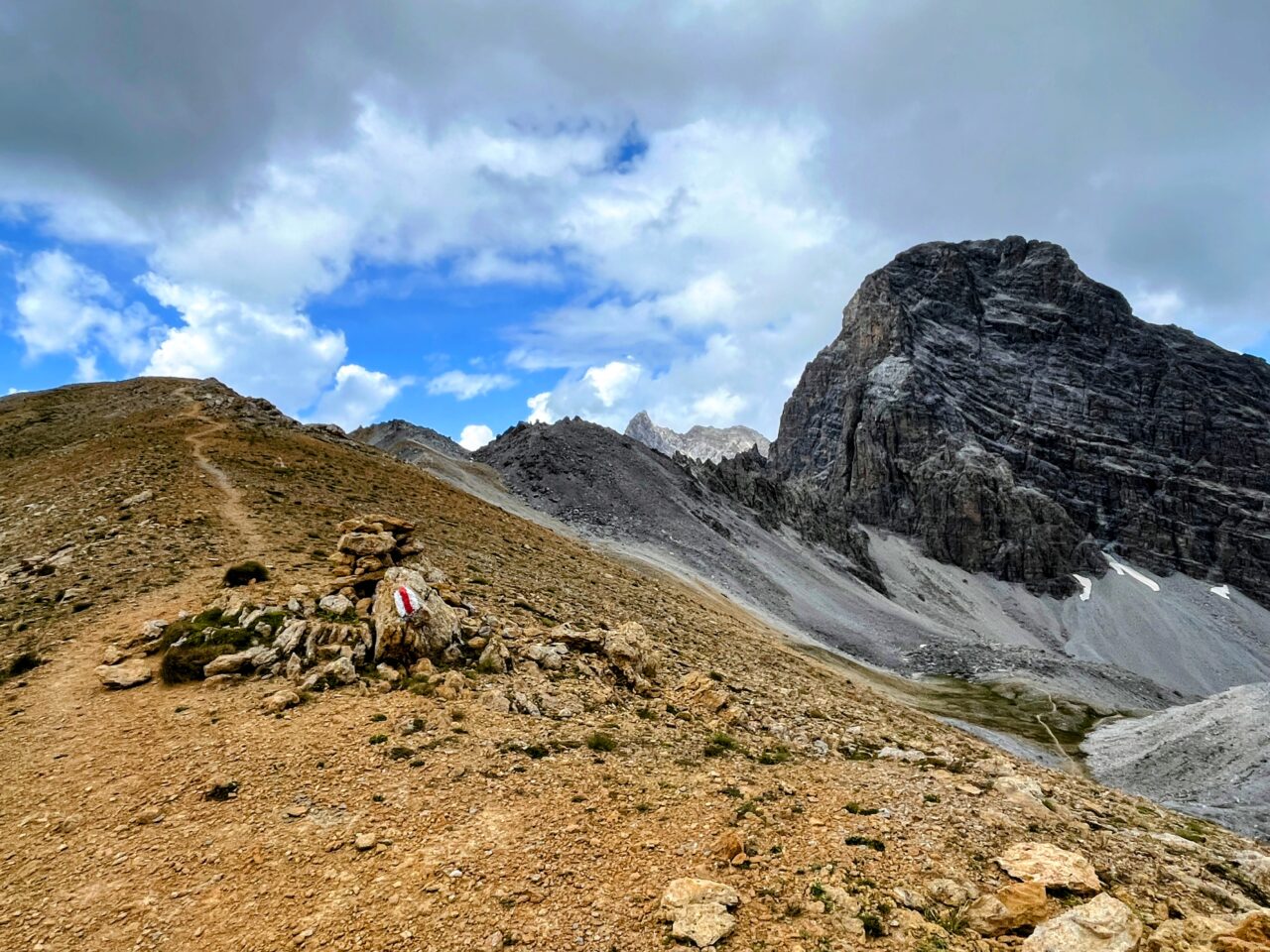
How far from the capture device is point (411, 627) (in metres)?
17.5

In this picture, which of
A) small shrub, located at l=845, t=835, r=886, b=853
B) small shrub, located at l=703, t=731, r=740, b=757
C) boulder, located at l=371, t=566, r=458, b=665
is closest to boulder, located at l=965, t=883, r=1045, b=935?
small shrub, located at l=845, t=835, r=886, b=853

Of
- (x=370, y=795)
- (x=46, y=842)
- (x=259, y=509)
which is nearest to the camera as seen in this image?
(x=46, y=842)

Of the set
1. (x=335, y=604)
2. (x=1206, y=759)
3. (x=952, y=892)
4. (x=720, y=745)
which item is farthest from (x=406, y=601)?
(x=1206, y=759)

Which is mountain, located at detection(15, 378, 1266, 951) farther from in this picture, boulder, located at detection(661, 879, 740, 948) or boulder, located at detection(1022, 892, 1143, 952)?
boulder, located at detection(1022, 892, 1143, 952)

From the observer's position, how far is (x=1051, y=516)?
579 feet

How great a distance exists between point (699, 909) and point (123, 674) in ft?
53.5

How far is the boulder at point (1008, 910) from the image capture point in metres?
8.99

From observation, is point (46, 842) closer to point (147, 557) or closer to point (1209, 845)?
point (147, 557)

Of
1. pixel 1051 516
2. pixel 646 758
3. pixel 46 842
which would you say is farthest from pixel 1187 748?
pixel 1051 516

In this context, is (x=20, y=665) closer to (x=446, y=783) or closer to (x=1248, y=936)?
(x=446, y=783)

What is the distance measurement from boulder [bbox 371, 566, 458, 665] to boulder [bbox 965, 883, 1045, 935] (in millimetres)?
13760

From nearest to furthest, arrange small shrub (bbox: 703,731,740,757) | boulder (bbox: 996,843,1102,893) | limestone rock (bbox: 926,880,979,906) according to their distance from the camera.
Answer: limestone rock (bbox: 926,880,979,906) → boulder (bbox: 996,843,1102,893) → small shrub (bbox: 703,731,740,757)

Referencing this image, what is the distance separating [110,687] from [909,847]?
63.9 feet

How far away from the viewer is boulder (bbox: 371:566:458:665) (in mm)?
17328
